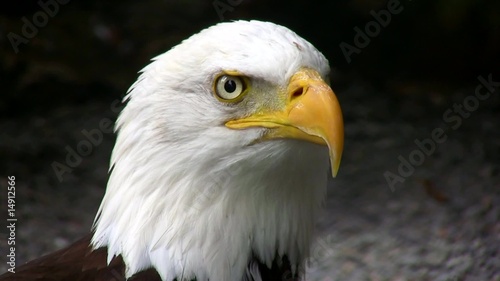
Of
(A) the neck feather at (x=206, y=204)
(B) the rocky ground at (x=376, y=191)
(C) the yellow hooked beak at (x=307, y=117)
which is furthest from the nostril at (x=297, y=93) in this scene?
(B) the rocky ground at (x=376, y=191)

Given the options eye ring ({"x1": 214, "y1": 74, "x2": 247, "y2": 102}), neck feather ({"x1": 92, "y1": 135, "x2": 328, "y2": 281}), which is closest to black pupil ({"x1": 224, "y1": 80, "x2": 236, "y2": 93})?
eye ring ({"x1": 214, "y1": 74, "x2": 247, "y2": 102})

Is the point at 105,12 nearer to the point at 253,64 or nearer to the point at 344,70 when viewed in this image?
the point at 344,70

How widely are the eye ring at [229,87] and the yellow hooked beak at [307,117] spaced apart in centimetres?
9

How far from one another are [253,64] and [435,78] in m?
4.27

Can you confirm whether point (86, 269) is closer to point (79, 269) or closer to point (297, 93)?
point (79, 269)

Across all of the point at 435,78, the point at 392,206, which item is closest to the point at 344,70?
the point at 435,78

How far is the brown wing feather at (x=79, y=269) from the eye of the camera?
327cm

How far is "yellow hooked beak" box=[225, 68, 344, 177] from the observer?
2.90m

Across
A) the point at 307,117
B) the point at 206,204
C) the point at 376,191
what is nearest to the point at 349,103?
the point at 376,191

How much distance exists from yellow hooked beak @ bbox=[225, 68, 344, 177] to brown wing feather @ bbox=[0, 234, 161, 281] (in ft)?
2.29

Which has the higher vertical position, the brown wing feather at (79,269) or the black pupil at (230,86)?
the black pupil at (230,86)

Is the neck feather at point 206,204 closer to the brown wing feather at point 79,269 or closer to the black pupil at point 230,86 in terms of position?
the brown wing feather at point 79,269

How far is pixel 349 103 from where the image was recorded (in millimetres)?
6914

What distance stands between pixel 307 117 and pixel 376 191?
325 centimetres
